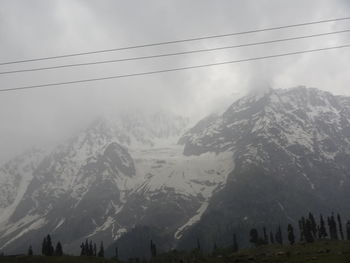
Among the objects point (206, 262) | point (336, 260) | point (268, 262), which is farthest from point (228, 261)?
point (336, 260)

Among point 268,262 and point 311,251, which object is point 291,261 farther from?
point 311,251

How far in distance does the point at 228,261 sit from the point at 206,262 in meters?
8.50

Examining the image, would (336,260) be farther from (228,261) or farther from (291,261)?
(228,261)

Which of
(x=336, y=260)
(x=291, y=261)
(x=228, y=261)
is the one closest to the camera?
(x=336, y=260)

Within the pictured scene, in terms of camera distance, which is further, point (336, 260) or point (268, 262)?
point (268, 262)

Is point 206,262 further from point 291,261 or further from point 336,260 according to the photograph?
point 336,260

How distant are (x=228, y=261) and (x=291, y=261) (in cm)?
3254

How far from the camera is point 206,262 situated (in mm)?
199125

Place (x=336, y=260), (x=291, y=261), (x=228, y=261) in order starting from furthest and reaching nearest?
(x=228, y=261) < (x=291, y=261) < (x=336, y=260)

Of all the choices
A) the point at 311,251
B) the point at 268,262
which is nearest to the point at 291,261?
the point at 268,262

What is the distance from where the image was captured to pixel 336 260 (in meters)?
162

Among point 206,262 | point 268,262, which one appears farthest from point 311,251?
point 206,262

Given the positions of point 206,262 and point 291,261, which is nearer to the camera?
point 291,261

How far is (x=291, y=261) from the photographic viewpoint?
566 feet
